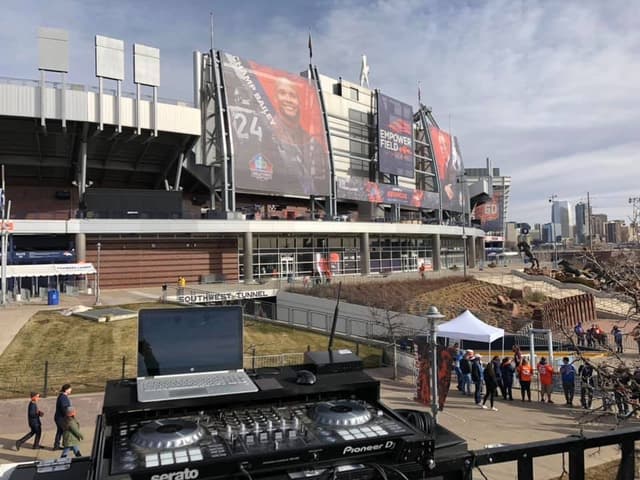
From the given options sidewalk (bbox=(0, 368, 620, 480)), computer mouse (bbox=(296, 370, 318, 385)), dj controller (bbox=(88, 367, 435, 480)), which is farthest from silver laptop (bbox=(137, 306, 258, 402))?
sidewalk (bbox=(0, 368, 620, 480))

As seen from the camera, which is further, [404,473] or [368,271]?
[368,271]

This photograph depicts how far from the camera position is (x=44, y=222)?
3625 cm

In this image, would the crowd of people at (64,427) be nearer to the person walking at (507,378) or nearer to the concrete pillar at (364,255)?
the person walking at (507,378)

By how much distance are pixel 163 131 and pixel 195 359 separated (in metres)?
43.7

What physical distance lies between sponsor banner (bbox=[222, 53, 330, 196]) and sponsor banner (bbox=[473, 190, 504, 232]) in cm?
5674

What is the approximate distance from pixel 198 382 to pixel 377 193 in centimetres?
5730

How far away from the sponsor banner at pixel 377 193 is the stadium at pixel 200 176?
0.65ft

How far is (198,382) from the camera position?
9.79 ft

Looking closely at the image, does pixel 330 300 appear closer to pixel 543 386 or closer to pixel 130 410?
pixel 543 386

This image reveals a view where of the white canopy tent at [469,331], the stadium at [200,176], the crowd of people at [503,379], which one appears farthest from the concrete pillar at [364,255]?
the crowd of people at [503,379]

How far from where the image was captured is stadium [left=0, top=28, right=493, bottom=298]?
125ft

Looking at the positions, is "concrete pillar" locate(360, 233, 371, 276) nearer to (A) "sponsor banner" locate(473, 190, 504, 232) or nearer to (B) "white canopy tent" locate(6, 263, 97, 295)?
(B) "white canopy tent" locate(6, 263, 97, 295)

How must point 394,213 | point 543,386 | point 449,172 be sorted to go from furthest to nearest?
point 449,172
point 394,213
point 543,386

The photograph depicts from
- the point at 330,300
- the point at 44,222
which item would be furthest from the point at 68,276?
the point at 330,300
